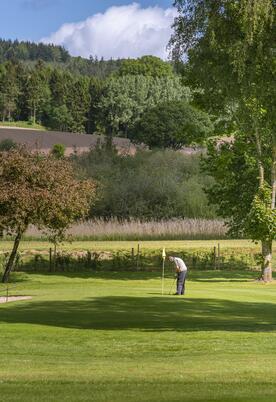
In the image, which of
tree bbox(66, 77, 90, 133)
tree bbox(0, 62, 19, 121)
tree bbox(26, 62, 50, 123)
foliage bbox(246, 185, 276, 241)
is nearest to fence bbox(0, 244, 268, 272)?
foliage bbox(246, 185, 276, 241)

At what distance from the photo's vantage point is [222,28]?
2005 cm

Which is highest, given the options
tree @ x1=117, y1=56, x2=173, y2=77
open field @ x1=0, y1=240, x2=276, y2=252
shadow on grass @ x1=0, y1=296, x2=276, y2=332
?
tree @ x1=117, y1=56, x2=173, y2=77

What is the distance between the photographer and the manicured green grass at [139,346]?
1170 centimetres

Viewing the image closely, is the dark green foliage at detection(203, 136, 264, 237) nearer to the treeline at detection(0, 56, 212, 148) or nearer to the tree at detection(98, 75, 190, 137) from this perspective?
the treeline at detection(0, 56, 212, 148)

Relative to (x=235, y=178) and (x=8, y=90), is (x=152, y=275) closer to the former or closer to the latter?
(x=235, y=178)

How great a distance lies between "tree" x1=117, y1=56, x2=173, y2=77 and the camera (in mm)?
166250

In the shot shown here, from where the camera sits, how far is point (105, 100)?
452 feet

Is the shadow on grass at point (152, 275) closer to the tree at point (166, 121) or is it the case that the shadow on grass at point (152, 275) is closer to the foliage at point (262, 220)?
the foliage at point (262, 220)

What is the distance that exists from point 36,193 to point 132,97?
310ft

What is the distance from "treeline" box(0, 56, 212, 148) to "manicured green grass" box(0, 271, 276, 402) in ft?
278

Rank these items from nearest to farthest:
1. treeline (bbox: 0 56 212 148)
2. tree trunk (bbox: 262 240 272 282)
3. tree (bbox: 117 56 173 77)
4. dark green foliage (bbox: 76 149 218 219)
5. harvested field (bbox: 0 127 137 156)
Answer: tree trunk (bbox: 262 240 272 282) → dark green foliage (bbox: 76 149 218 219) → harvested field (bbox: 0 127 137 156) → treeline (bbox: 0 56 212 148) → tree (bbox: 117 56 173 77)

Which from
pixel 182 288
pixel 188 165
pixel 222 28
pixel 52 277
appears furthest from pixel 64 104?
pixel 222 28

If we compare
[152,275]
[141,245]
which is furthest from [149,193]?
[152,275]

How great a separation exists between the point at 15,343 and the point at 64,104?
143 meters
